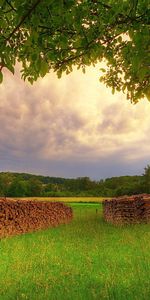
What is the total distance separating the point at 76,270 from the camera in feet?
32.7

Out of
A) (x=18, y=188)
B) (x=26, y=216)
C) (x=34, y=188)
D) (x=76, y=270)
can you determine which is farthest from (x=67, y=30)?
(x=34, y=188)

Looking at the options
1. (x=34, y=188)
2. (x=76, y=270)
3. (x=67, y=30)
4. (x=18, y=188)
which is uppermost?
(x=34, y=188)

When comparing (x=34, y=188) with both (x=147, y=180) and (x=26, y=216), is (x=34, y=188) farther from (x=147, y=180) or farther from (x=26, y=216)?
(x=26, y=216)

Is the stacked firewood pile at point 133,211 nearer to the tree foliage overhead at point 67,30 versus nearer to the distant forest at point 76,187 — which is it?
the tree foliage overhead at point 67,30

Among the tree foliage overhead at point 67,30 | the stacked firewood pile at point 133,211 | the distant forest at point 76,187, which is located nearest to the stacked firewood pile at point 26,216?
the stacked firewood pile at point 133,211

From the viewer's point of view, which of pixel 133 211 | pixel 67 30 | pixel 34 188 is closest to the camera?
pixel 67 30

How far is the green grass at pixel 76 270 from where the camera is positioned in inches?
304

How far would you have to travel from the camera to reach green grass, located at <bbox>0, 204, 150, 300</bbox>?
7.72 metres

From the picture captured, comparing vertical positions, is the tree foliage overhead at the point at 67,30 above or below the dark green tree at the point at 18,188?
below

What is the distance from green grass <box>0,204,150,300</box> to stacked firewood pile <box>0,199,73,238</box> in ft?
16.6

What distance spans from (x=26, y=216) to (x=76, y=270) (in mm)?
13371

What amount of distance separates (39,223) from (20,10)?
70.3ft

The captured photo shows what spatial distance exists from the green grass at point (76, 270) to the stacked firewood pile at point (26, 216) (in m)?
5.05

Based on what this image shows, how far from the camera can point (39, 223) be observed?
82.4 ft
